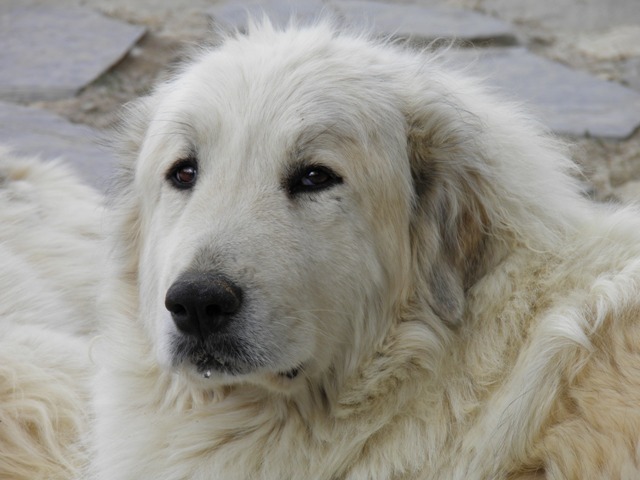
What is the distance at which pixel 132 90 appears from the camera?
21.6 feet

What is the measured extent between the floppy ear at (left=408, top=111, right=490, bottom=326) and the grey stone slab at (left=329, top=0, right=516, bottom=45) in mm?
3896

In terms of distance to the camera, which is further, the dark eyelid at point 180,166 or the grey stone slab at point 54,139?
the grey stone slab at point 54,139

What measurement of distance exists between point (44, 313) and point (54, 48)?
11.3 ft

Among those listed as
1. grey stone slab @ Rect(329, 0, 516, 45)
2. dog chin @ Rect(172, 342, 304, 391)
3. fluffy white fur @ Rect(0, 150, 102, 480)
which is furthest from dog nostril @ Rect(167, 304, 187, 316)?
grey stone slab @ Rect(329, 0, 516, 45)

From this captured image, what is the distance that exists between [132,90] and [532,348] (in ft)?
14.0

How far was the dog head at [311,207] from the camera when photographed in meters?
2.89

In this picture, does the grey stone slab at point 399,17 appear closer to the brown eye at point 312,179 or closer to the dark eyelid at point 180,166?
the dark eyelid at point 180,166

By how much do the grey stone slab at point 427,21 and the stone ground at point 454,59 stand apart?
0.01m

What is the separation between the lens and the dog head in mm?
2893

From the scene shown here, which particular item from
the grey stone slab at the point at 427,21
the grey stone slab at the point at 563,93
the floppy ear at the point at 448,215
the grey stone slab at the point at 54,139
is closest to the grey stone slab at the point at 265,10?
the grey stone slab at the point at 427,21

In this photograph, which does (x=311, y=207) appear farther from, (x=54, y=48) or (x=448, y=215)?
(x=54, y=48)

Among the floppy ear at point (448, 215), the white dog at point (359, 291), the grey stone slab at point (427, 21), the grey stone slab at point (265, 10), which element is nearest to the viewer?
the white dog at point (359, 291)

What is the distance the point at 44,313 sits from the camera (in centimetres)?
418

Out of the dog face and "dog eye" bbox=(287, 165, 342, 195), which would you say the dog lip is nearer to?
the dog face
